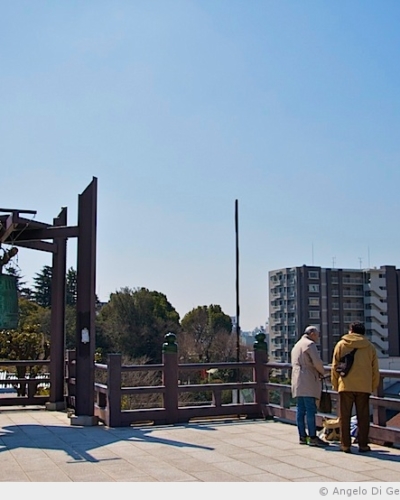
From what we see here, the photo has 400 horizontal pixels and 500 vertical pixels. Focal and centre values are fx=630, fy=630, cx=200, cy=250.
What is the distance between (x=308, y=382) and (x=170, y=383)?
283cm

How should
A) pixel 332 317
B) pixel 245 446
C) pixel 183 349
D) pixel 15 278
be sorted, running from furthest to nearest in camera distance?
pixel 332 317 < pixel 183 349 < pixel 15 278 < pixel 245 446

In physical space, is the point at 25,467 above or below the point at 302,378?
below

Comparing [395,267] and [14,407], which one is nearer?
[14,407]

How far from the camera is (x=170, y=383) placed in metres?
10.0

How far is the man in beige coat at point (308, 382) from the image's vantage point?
311 inches

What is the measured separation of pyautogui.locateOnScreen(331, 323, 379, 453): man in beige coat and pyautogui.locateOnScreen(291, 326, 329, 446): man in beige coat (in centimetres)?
46

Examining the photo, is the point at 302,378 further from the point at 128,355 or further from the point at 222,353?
the point at 222,353

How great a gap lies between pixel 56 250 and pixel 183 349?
3937cm

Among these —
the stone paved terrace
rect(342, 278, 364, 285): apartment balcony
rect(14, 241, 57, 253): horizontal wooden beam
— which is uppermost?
rect(342, 278, 364, 285): apartment balcony

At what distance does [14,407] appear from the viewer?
40.9 ft

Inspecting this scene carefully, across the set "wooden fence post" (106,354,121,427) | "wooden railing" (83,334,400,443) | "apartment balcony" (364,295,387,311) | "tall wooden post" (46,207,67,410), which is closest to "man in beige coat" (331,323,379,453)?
"wooden railing" (83,334,400,443)

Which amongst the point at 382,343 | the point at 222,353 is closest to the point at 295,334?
the point at 382,343

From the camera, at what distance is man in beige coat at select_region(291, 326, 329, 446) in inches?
311

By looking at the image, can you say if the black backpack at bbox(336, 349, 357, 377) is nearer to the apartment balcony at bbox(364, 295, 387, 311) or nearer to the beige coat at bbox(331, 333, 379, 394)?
the beige coat at bbox(331, 333, 379, 394)
